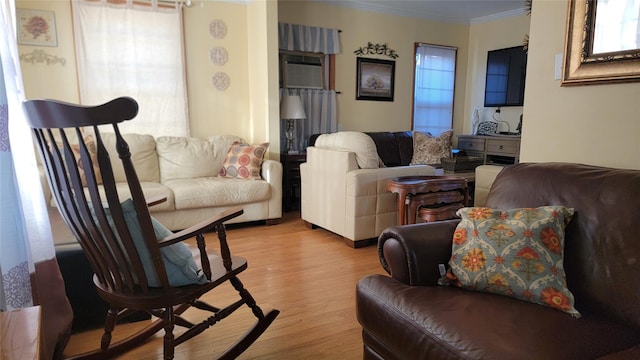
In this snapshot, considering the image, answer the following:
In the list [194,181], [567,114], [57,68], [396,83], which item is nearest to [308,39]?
[396,83]

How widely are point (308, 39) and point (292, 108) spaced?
908 millimetres

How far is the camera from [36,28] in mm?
3691

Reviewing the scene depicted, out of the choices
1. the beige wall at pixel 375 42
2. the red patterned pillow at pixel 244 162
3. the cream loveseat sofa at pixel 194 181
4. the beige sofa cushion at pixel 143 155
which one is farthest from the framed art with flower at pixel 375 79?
the beige sofa cushion at pixel 143 155

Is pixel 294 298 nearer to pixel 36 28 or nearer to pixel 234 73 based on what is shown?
pixel 234 73

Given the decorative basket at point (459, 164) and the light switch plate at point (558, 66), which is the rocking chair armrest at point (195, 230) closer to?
the light switch plate at point (558, 66)

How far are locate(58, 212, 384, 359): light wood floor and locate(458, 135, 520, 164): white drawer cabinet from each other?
251 centimetres

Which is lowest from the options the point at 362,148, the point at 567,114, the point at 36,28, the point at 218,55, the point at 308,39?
the point at 362,148

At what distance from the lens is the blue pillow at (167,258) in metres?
1.38

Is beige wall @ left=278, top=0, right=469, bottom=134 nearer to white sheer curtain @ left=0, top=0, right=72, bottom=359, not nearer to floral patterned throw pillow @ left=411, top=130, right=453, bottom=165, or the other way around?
floral patterned throw pillow @ left=411, top=130, right=453, bottom=165

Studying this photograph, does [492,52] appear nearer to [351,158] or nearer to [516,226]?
[351,158]

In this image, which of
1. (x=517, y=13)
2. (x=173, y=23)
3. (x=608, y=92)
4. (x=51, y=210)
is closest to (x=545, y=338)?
(x=608, y=92)

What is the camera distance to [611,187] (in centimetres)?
147

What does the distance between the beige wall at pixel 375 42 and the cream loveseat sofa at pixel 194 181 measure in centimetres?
165

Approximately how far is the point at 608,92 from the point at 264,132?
3.26 m
